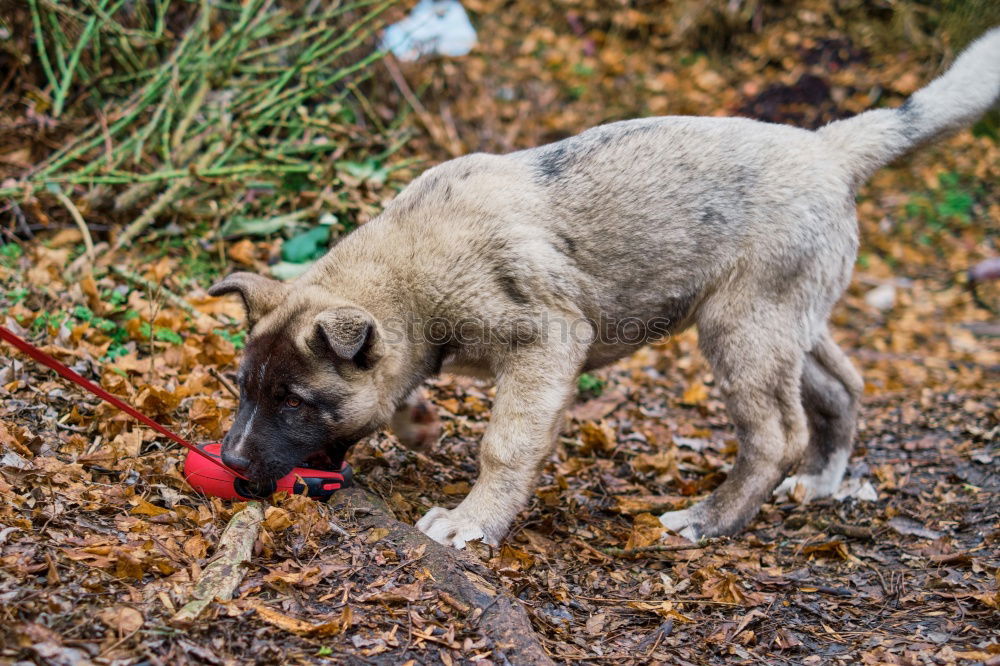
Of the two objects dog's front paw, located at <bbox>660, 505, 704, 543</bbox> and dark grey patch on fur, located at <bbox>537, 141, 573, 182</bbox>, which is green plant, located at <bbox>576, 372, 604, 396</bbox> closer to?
dog's front paw, located at <bbox>660, 505, 704, 543</bbox>

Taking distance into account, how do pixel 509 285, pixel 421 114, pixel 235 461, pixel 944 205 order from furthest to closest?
pixel 944 205 → pixel 421 114 → pixel 509 285 → pixel 235 461

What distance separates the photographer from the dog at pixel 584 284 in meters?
4.40

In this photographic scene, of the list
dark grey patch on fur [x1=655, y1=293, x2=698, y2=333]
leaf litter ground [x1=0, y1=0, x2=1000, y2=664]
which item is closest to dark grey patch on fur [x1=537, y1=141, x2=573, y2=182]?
dark grey patch on fur [x1=655, y1=293, x2=698, y2=333]

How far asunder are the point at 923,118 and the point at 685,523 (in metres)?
2.68

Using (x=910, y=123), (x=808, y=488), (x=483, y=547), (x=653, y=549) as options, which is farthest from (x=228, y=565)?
(x=910, y=123)

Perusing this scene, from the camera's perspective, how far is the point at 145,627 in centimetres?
292

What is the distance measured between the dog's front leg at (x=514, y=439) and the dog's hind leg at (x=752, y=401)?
37.3 inches

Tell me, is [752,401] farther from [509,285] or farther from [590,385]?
[590,385]

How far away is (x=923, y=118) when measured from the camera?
196 inches

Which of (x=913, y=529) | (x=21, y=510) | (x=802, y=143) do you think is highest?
(x=21, y=510)

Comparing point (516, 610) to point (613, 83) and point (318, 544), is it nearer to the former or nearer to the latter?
point (318, 544)

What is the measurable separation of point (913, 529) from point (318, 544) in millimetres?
3377

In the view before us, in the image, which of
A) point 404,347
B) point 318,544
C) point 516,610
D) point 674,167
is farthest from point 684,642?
point 674,167

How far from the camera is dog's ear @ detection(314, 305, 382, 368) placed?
4043 millimetres
